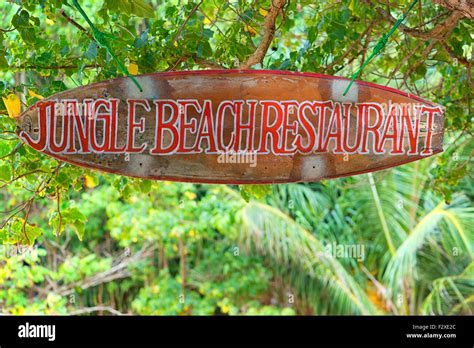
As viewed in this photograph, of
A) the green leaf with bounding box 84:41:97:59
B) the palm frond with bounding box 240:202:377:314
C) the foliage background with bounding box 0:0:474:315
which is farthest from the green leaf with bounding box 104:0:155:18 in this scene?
the palm frond with bounding box 240:202:377:314

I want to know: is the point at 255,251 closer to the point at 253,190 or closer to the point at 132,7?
the point at 253,190

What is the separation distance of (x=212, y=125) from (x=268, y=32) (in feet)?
1.05

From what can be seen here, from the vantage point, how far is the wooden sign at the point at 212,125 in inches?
43.2

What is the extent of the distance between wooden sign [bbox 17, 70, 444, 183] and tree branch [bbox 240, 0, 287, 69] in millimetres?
240

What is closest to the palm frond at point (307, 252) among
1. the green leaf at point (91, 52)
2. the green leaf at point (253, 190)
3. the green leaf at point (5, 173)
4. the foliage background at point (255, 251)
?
the foliage background at point (255, 251)

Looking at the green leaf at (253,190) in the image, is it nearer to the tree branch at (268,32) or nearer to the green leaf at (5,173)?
the tree branch at (268,32)

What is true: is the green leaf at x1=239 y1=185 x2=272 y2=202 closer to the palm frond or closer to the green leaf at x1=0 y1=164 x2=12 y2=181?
the green leaf at x1=0 y1=164 x2=12 y2=181

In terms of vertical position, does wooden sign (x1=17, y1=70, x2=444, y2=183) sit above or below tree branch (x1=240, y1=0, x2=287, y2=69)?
below

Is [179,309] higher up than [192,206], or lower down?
lower down

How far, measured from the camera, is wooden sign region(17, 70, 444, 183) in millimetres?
1098

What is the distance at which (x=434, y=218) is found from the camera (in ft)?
12.1
